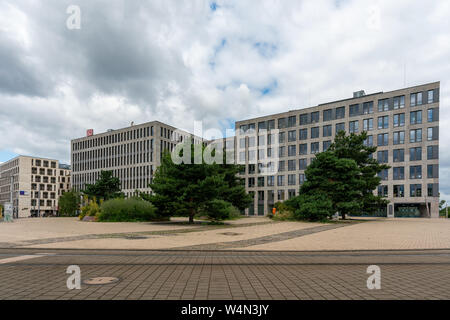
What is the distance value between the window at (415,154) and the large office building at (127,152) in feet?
165

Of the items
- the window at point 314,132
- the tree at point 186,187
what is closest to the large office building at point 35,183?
the window at point 314,132

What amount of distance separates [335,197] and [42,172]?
118 meters

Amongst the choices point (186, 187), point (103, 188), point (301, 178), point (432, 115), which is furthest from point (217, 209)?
point (432, 115)

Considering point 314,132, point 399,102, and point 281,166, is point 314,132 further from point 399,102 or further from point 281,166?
point 399,102

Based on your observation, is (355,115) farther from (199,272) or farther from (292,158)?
(199,272)

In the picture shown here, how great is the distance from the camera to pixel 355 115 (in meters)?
59.9

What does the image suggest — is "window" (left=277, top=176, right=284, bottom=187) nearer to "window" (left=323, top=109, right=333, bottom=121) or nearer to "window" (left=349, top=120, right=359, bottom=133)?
"window" (left=323, top=109, right=333, bottom=121)

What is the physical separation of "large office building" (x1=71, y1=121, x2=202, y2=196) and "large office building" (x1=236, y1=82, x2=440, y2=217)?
20.3m

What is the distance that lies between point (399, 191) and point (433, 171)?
6707 mm

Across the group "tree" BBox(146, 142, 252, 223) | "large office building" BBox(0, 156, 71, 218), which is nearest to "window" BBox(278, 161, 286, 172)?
"tree" BBox(146, 142, 252, 223)

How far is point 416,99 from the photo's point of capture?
53781 mm

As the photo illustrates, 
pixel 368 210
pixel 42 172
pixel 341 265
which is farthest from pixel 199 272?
pixel 42 172

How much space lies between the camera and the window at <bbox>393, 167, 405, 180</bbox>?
54.3 meters

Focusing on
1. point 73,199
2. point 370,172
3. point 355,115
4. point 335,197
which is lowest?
point 73,199
